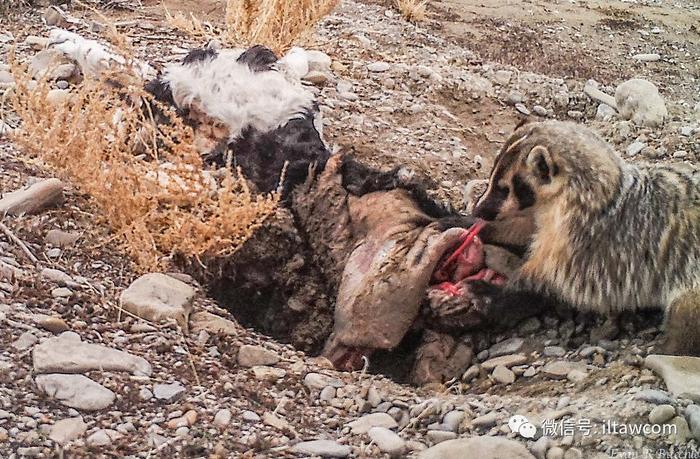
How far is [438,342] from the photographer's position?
311 cm

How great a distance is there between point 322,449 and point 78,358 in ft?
2.29

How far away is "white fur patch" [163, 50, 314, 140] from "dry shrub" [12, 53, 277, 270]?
0.33m

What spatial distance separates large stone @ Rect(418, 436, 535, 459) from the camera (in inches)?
83.0

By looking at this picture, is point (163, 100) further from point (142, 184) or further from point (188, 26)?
point (188, 26)

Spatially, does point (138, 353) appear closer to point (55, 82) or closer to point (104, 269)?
point (104, 269)

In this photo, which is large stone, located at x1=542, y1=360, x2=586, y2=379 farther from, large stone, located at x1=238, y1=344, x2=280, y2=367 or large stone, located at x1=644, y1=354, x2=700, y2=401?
large stone, located at x1=238, y1=344, x2=280, y2=367

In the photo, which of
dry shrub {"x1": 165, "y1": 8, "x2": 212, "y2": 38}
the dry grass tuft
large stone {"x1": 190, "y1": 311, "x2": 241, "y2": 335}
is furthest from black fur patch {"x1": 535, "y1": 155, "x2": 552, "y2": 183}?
the dry grass tuft

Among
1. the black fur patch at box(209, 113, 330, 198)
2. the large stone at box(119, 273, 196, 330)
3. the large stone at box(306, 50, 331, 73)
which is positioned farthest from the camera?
the large stone at box(306, 50, 331, 73)

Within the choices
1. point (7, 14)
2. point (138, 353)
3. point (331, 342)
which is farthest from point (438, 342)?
point (7, 14)

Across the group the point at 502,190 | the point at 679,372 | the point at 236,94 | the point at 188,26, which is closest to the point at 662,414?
the point at 679,372

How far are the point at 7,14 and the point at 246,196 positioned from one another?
11.1 feet

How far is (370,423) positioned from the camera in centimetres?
243

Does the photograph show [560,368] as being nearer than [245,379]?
No

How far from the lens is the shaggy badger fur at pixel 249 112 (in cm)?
362
